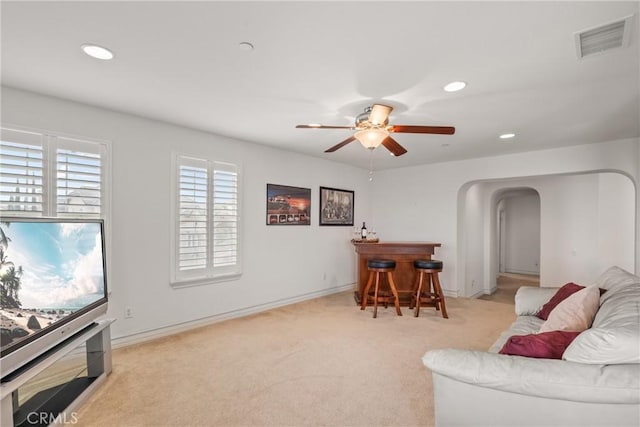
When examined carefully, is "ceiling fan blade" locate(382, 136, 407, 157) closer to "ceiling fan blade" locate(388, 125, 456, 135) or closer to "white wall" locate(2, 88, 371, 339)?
"ceiling fan blade" locate(388, 125, 456, 135)

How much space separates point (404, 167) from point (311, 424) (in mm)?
5268

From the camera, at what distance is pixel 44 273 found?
204 cm

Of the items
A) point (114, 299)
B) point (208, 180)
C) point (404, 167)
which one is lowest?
point (114, 299)

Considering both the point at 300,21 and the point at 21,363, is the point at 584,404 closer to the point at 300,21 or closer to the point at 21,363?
the point at 300,21

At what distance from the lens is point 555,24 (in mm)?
1767

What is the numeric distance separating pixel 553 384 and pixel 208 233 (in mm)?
3686

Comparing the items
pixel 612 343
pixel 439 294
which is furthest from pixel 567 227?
pixel 612 343

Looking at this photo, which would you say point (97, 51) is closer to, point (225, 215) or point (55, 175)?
point (55, 175)

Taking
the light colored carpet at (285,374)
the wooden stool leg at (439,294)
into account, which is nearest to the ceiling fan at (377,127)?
the light colored carpet at (285,374)

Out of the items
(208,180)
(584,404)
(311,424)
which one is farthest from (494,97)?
(208,180)

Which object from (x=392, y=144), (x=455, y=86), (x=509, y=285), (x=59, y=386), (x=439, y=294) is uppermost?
(x=455, y=86)

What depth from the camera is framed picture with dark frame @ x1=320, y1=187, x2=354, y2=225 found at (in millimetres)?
5719

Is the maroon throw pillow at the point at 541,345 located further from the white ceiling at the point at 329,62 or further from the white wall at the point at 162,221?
the white wall at the point at 162,221

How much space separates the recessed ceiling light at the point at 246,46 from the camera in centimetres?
198
